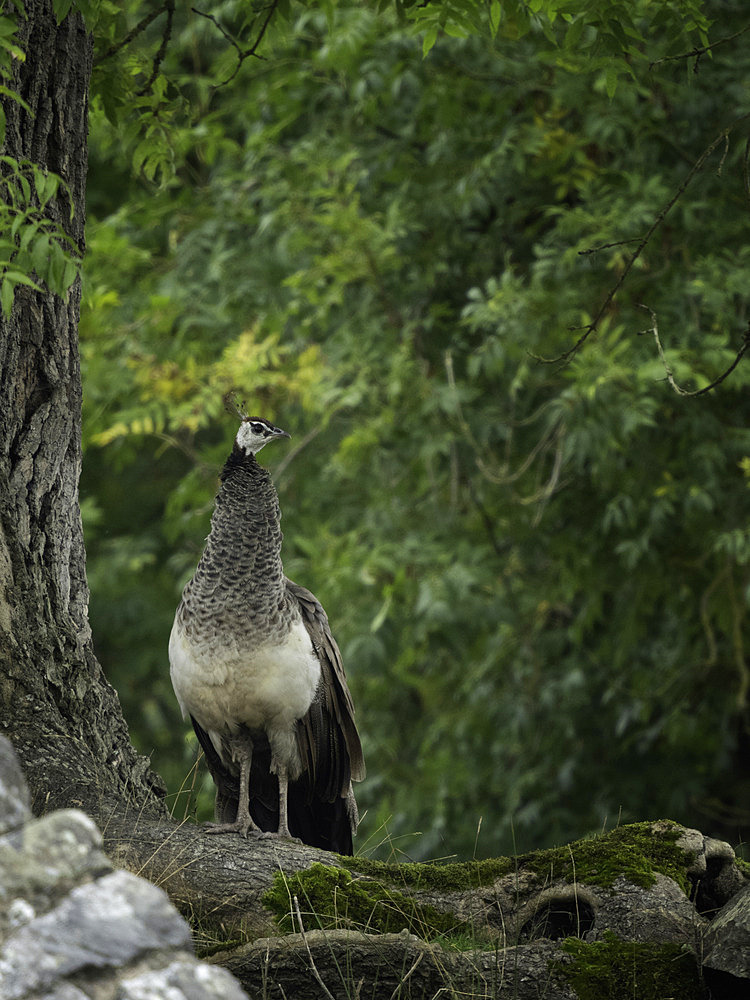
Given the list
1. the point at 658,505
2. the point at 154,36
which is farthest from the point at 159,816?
the point at 154,36

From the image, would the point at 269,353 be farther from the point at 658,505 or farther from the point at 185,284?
the point at 658,505

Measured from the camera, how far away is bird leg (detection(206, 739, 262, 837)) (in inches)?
141

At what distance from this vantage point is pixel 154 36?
8.17m

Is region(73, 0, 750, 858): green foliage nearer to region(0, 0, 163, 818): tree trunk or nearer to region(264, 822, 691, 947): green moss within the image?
region(0, 0, 163, 818): tree trunk

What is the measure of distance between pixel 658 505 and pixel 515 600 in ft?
4.53

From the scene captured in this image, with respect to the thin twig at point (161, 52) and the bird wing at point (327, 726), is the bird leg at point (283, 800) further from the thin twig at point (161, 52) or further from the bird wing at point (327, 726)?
the thin twig at point (161, 52)

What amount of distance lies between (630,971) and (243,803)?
4.88 feet

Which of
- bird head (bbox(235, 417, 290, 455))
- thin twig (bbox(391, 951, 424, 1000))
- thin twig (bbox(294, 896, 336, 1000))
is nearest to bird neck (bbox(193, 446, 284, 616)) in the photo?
bird head (bbox(235, 417, 290, 455))

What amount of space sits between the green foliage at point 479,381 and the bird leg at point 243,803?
147 cm

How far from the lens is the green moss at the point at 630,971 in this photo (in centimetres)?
275

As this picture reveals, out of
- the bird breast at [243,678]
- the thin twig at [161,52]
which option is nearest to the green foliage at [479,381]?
the thin twig at [161,52]

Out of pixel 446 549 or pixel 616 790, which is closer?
pixel 446 549

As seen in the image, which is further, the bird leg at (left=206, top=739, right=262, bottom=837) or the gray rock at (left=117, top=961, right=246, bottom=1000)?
the bird leg at (left=206, top=739, right=262, bottom=837)

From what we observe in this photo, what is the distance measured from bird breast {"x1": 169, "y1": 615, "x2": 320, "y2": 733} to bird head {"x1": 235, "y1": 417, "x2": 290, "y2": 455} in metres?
0.67
